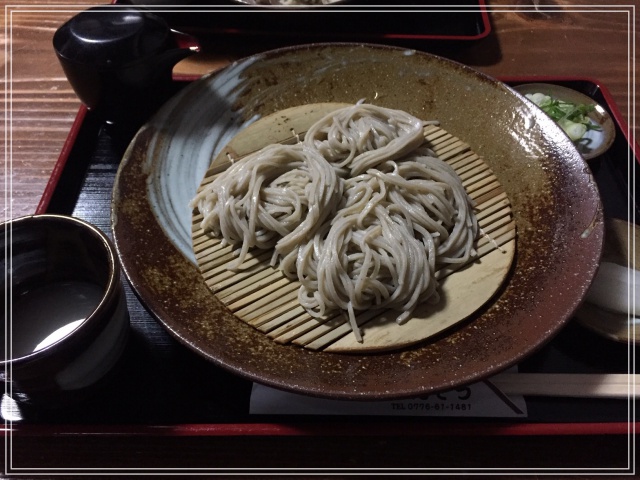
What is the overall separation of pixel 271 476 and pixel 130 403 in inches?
18.5

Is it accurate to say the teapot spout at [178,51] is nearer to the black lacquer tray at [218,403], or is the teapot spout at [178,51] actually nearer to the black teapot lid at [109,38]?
the black teapot lid at [109,38]

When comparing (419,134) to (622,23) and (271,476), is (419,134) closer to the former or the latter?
(271,476)

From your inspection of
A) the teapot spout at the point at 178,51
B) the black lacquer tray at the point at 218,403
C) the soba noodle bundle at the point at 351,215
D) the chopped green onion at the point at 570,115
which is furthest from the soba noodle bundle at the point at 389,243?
the teapot spout at the point at 178,51

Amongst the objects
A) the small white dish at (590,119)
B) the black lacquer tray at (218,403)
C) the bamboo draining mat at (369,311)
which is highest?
the small white dish at (590,119)

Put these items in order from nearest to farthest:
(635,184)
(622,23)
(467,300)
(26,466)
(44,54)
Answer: (26,466) < (467,300) < (635,184) < (44,54) < (622,23)

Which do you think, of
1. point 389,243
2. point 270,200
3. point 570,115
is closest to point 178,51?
point 270,200

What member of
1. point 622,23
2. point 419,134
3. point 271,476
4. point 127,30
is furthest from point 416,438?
point 622,23

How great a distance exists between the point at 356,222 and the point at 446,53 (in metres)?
1.51

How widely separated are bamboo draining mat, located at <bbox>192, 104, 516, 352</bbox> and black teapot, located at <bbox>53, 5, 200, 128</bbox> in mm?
489

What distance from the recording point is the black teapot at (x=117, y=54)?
197cm

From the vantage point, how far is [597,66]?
9.37 ft

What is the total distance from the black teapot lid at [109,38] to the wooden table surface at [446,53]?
0.55m

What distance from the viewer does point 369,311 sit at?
5.27 feet

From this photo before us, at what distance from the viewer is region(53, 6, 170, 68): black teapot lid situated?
1.97 metres
